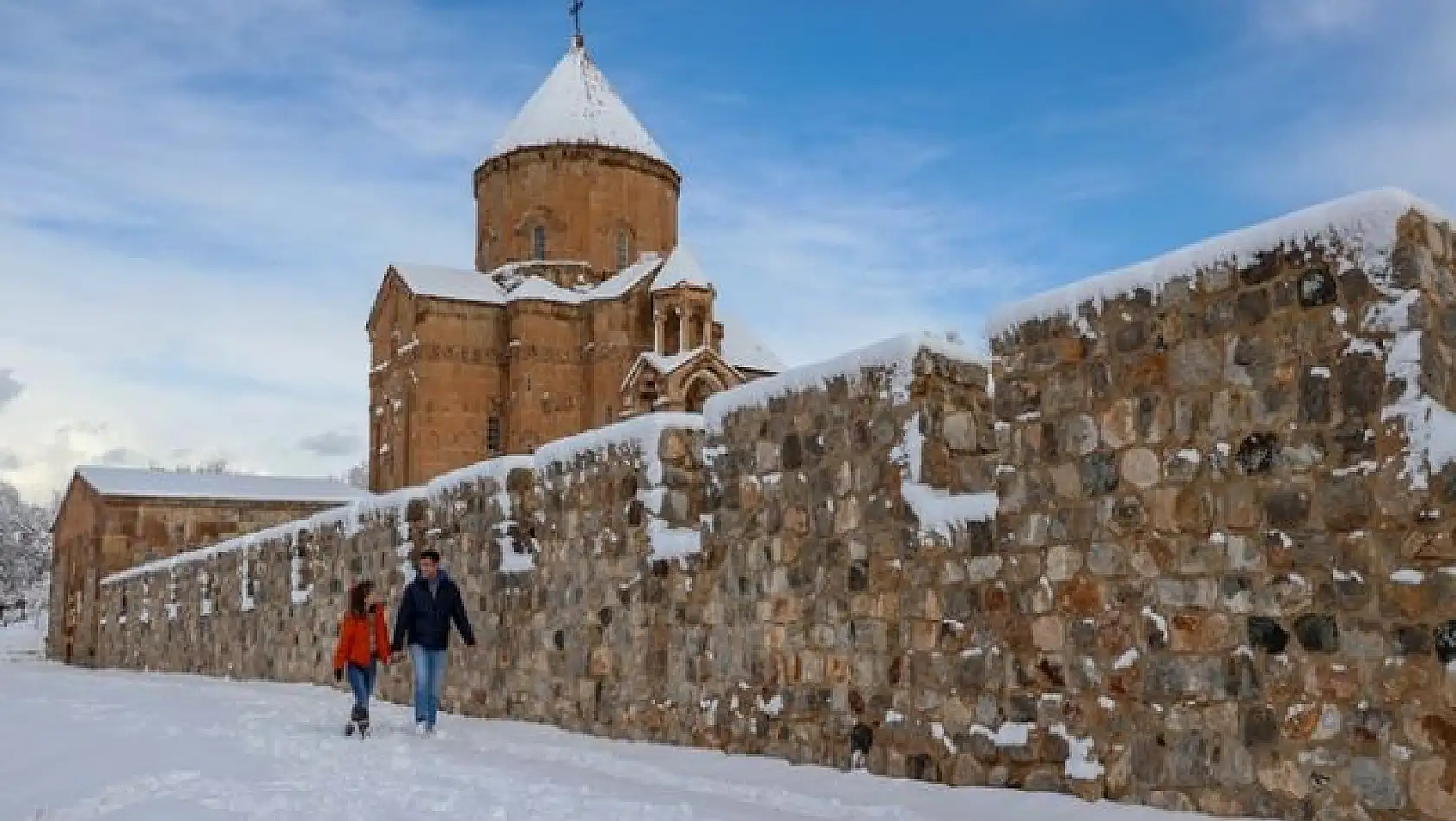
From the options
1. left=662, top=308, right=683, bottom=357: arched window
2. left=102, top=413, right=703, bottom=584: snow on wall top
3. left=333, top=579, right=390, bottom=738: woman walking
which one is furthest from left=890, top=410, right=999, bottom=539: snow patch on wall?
left=662, top=308, right=683, bottom=357: arched window

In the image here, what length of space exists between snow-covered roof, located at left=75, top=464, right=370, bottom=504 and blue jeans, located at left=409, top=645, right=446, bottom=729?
84.9ft

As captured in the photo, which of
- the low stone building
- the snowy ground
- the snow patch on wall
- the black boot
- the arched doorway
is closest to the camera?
the snowy ground

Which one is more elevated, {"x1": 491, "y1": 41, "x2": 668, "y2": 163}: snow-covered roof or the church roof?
{"x1": 491, "y1": 41, "x2": 668, "y2": 163}: snow-covered roof

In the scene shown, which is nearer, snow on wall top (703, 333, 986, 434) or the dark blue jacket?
snow on wall top (703, 333, 986, 434)

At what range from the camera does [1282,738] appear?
518 cm

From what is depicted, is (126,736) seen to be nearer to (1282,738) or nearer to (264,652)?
(1282,738)


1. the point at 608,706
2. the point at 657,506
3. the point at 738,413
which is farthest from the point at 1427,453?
the point at 608,706

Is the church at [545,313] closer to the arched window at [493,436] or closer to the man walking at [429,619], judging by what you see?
the arched window at [493,436]

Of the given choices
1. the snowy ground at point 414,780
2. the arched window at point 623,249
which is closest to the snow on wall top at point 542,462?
the snowy ground at point 414,780

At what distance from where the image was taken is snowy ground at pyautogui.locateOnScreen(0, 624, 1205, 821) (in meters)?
Result: 6.12

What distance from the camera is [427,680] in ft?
34.3

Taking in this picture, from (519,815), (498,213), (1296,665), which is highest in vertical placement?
(498,213)

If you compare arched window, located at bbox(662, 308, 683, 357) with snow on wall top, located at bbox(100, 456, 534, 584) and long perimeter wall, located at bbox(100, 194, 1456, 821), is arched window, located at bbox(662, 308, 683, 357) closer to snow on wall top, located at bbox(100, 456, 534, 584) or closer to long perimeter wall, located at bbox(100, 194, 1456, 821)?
snow on wall top, located at bbox(100, 456, 534, 584)

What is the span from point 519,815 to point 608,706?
3717 millimetres
